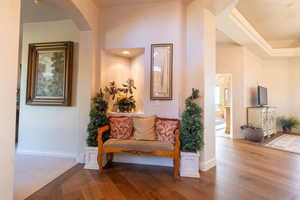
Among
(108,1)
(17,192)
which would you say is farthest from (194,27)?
(17,192)

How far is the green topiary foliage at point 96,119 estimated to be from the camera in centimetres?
297

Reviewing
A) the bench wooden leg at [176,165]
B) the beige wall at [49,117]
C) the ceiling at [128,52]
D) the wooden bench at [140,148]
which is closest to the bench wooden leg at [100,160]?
the wooden bench at [140,148]

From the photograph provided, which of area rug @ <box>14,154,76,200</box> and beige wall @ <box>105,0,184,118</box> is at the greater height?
beige wall @ <box>105,0,184,118</box>

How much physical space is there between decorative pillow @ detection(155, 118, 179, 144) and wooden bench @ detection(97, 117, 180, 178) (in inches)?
5.0

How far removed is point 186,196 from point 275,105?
20.9 ft

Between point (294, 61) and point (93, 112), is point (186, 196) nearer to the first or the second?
point (93, 112)

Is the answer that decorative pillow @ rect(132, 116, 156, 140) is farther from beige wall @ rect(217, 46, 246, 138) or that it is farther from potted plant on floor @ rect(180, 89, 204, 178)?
beige wall @ rect(217, 46, 246, 138)

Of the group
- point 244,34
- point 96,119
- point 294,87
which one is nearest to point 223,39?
point 244,34

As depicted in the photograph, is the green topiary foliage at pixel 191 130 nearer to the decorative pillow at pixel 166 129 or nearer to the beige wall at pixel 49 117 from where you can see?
the decorative pillow at pixel 166 129

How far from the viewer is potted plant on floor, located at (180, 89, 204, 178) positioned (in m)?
2.69

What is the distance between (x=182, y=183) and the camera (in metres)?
2.48

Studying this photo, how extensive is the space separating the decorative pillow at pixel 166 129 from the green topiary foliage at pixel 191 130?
0.54 ft

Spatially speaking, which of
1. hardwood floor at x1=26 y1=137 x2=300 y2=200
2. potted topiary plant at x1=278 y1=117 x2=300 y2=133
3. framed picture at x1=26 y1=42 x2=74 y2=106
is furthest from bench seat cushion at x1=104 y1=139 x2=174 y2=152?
potted topiary plant at x1=278 y1=117 x2=300 y2=133

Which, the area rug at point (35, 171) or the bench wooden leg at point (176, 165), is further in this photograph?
the bench wooden leg at point (176, 165)
